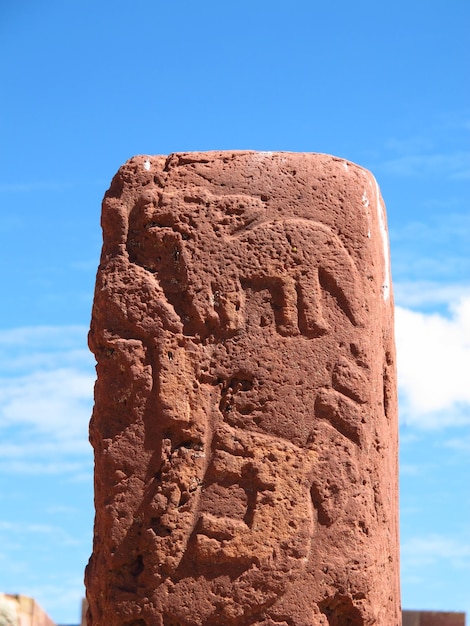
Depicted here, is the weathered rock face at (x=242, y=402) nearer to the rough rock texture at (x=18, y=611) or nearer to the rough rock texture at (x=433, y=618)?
the rough rock texture at (x=18, y=611)

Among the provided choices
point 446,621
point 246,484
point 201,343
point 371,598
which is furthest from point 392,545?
point 446,621

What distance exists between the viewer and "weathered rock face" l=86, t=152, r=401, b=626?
16.1ft

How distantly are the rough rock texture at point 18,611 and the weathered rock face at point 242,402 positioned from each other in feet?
11.4

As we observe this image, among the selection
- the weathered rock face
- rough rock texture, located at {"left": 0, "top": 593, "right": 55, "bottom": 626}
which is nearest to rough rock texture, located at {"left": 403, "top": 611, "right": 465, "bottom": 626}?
rough rock texture, located at {"left": 0, "top": 593, "right": 55, "bottom": 626}

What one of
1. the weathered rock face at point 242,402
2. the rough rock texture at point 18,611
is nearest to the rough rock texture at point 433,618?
the rough rock texture at point 18,611

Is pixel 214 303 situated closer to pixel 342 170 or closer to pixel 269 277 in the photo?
pixel 269 277

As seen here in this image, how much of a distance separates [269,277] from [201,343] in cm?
43

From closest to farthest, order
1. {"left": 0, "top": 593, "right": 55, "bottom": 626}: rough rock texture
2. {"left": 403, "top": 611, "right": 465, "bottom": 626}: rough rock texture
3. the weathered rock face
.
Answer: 1. the weathered rock face
2. {"left": 0, "top": 593, "right": 55, "bottom": 626}: rough rock texture
3. {"left": 403, "top": 611, "right": 465, "bottom": 626}: rough rock texture

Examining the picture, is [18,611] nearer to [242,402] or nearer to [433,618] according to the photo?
[433,618]

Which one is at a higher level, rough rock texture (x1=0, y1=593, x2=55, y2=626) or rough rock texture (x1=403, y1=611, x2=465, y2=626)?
rough rock texture (x1=403, y1=611, x2=465, y2=626)

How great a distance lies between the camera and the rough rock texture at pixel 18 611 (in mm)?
8320

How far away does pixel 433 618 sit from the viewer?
10383 mm

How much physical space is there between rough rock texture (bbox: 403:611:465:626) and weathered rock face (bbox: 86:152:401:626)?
524 centimetres

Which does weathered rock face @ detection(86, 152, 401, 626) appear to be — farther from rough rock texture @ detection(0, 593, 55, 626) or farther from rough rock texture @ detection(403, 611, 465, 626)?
rough rock texture @ detection(403, 611, 465, 626)
